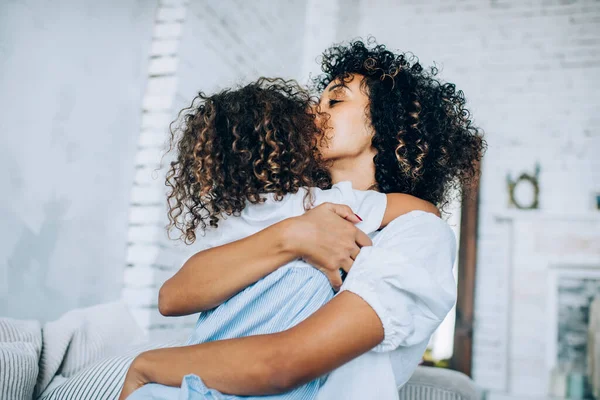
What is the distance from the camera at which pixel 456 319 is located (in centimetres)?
490

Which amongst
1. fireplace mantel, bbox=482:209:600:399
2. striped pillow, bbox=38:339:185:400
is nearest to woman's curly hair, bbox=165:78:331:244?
striped pillow, bbox=38:339:185:400

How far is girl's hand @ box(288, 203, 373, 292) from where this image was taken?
1.07 m

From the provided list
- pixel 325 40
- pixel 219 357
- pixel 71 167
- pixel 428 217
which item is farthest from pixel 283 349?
pixel 325 40

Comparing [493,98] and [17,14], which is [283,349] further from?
[493,98]

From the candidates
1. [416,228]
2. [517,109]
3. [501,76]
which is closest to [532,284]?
[517,109]

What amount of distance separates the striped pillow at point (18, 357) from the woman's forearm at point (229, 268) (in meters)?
Result: 0.54

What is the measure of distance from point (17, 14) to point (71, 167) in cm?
61

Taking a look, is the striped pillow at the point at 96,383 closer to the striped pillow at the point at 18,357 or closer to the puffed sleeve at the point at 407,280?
the striped pillow at the point at 18,357

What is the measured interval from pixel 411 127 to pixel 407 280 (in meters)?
0.52

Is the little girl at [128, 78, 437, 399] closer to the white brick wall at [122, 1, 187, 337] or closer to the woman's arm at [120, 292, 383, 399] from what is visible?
the woman's arm at [120, 292, 383, 399]

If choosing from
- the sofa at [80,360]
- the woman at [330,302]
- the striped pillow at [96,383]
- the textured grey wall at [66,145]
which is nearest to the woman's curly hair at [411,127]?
the woman at [330,302]

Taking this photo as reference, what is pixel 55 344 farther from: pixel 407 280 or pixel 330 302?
pixel 407 280

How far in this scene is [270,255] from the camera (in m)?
1.07

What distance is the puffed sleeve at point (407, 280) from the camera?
1019mm
